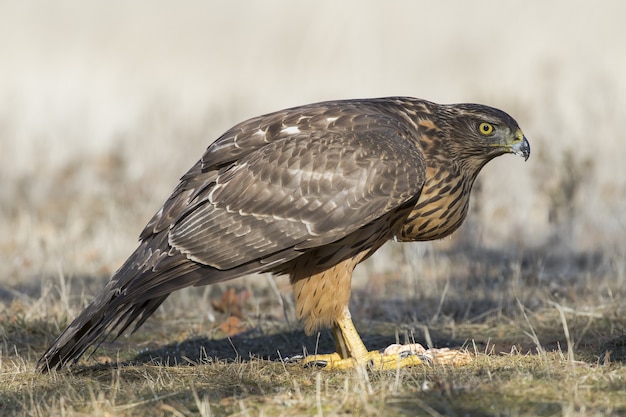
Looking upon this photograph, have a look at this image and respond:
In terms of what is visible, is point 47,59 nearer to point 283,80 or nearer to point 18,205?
point 283,80

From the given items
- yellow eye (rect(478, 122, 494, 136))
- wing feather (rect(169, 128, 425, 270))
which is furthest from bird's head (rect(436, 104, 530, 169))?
wing feather (rect(169, 128, 425, 270))

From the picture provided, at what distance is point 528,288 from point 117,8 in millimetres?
18400

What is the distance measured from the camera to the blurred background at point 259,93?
31.4ft

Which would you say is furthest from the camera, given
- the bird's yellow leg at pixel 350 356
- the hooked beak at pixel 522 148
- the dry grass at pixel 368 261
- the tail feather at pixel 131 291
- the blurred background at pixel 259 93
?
the blurred background at pixel 259 93

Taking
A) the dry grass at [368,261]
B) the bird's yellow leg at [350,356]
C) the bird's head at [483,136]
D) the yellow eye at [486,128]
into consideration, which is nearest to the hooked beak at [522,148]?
the bird's head at [483,136]

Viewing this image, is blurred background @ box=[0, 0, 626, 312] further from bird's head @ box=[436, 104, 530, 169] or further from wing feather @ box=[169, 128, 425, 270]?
bird's head @ box=[436, 104, 530, 169]

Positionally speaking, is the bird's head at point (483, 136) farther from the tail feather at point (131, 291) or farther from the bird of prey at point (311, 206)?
the tail feather at point (131, 291)

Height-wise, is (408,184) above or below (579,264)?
above

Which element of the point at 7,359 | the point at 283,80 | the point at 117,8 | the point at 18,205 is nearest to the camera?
the point at 7,359

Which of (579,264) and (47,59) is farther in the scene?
(47,59)

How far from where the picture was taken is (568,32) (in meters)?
19.2

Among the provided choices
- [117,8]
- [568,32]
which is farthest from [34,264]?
[117,8]

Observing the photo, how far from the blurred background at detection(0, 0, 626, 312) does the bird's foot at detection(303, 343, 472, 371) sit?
7.59 feet

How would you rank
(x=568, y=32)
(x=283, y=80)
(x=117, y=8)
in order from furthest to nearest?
(x=117, y=8), (x=568, y=32), (x=283, y=80)
